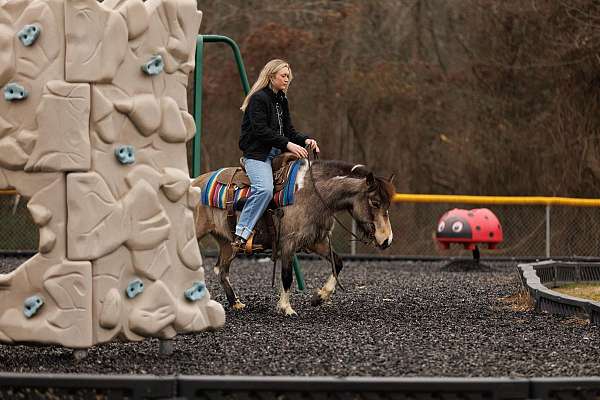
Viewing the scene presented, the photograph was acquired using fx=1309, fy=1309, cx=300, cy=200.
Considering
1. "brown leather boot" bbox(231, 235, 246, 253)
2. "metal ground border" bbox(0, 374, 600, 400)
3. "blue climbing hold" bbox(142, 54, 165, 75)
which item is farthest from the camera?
"brown leather boot" bbox(231, 235, 246, 253)

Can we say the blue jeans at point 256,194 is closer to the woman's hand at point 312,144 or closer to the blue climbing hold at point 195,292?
the woman's hand at point 312,144

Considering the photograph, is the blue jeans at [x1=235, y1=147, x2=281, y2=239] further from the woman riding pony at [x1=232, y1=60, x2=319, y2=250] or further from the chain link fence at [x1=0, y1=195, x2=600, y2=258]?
the chain link fence at [x1=0, y1=195, x2=600, y2=258]

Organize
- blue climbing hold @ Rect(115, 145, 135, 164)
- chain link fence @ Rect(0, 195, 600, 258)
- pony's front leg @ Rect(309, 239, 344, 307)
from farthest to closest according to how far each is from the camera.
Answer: chain link fence @ Rect(0, 195, 600, 258) → pony's front leg @ Rect(309, 239, 344, 307) → blue climbing hold @ Rect(115, 145, 135, 164)

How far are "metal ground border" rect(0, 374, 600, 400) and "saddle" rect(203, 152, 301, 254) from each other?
5450 millimetres

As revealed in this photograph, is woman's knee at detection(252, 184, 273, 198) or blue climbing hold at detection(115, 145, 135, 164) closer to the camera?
blue climbing hold at detection(115, 145, 135, 164)

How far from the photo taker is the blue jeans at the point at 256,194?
39.1 ft

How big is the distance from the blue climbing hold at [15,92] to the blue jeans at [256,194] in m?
3.92

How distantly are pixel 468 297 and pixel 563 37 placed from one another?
42.5 ft

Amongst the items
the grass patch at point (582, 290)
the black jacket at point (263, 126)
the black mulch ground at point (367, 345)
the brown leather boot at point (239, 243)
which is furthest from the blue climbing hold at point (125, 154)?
the grass patch at point (582, 290)

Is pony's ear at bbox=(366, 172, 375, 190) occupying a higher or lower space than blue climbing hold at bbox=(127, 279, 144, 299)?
higher

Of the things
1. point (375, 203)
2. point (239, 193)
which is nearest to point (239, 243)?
point (239, 193)

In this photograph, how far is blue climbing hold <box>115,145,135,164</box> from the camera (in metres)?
8.37

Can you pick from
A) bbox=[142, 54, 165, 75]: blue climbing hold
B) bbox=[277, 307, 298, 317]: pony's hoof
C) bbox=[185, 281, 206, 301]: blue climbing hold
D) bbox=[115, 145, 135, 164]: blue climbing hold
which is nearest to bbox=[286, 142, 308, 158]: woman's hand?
bbox=[277, 307, 298, 317]: pony's hoof

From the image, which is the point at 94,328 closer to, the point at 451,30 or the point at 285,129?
the point at 285,129
